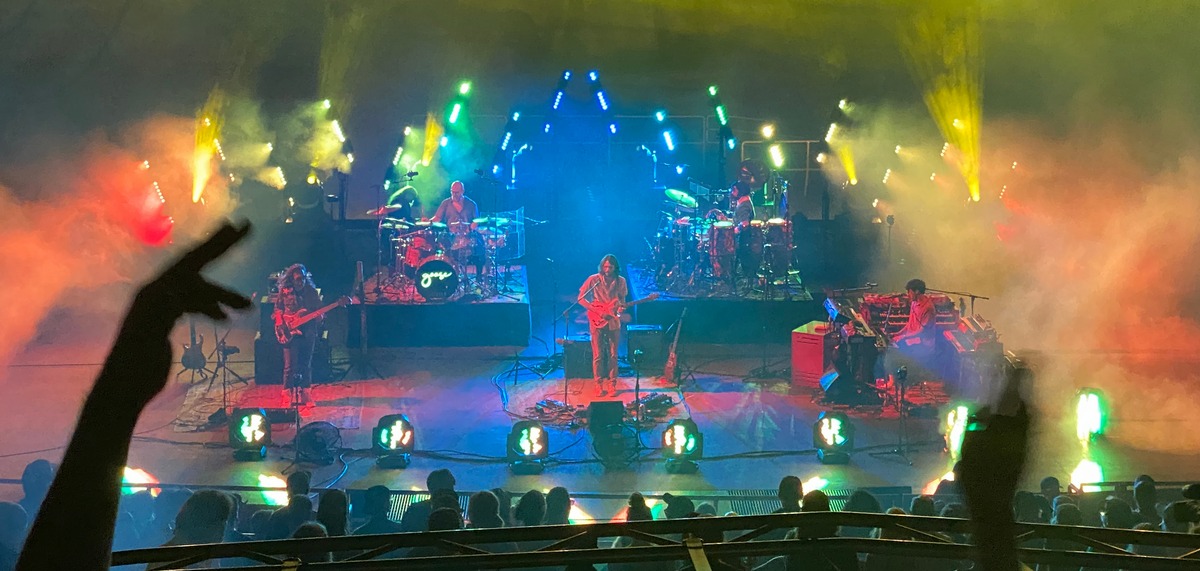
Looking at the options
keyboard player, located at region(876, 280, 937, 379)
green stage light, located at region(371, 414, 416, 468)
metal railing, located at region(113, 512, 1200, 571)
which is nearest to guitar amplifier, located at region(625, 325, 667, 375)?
keyboard player, located at region(876, 280, 937, 379)

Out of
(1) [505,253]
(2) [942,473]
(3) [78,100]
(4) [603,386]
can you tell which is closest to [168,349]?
(2) [942,473]

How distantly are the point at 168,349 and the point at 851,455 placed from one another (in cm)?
873

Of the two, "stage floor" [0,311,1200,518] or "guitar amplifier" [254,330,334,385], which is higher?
"guitar amplifier" [254,330,334,385]

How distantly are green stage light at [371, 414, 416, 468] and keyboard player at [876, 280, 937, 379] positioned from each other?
6.28m

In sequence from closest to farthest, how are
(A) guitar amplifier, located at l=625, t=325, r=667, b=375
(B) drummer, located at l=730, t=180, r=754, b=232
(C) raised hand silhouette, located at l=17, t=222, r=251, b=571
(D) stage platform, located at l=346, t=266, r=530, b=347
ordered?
(C) raised hand silhouette, located at l=17, t=222, r=251, b=571
(A) guitar amplifier, located at l=625, t=325, r=667, b=375
(D) stage platform, located at l=346, t=266, r=530, b=347
(B) drummer, located at l=730, t=180, r=754, b=232

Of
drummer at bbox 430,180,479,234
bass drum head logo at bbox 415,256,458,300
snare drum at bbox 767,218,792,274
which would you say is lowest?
bass drum head logo at bbox 415,256,458,300

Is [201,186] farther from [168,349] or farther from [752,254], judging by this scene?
[168,349]

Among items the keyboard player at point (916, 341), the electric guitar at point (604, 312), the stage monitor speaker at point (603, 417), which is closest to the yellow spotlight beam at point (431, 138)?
the electric guitar at point (604, 312)

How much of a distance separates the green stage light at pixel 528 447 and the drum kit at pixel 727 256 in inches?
228

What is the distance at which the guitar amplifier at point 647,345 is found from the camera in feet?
40.0

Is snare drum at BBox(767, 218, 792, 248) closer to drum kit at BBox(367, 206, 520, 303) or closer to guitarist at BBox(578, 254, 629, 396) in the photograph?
guitarist at BBox(578, 254, 629, 396)

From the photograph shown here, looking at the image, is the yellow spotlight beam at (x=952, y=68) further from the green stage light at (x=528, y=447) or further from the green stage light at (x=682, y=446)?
the green stage light at (x=528, y=447)

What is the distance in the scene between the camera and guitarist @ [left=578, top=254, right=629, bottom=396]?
11562mm

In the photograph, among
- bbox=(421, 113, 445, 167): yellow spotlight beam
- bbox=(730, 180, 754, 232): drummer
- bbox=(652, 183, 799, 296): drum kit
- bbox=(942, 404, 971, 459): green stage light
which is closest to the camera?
bbox=(942, 404, 971, 459): green stage light
